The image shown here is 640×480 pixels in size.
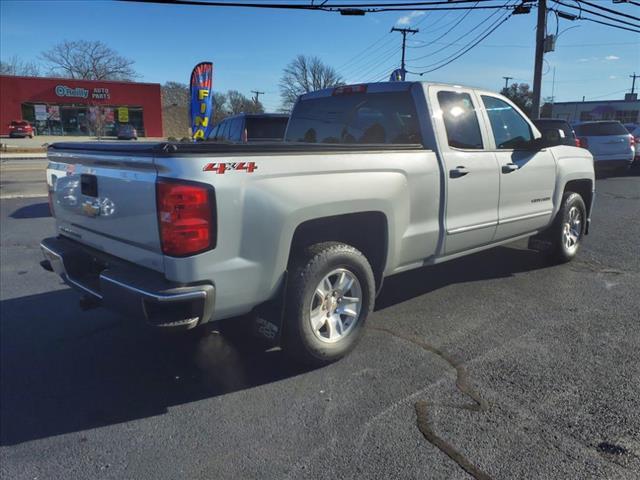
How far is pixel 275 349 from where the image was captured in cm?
389

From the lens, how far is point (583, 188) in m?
6.40

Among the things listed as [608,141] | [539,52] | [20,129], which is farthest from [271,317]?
[20,129]

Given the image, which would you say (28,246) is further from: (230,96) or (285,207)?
(230,96)

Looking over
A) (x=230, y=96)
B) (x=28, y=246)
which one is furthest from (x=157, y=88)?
(x=28, y=246)

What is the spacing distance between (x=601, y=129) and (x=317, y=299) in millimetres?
15069

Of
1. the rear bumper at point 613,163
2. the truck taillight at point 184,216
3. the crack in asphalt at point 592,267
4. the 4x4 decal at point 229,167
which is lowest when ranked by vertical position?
the crack in asphalt at point 592,267

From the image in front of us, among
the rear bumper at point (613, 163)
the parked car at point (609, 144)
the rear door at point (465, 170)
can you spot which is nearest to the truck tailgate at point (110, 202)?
the rear door at point (465, 170)

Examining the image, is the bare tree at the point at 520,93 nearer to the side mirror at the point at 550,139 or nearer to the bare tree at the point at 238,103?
the bare tree at the point at 238,103

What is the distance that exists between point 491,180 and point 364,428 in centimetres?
274

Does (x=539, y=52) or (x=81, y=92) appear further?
(x=81, y=92)

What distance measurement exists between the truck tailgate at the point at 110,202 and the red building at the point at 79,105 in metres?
48.5

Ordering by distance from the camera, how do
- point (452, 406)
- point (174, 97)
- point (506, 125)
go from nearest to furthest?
point (452, 406)
point (506, 125)
point (174, 97)

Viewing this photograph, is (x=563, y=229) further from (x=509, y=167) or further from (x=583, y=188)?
(x=509, y=167)

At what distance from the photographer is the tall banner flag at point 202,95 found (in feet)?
55.8
